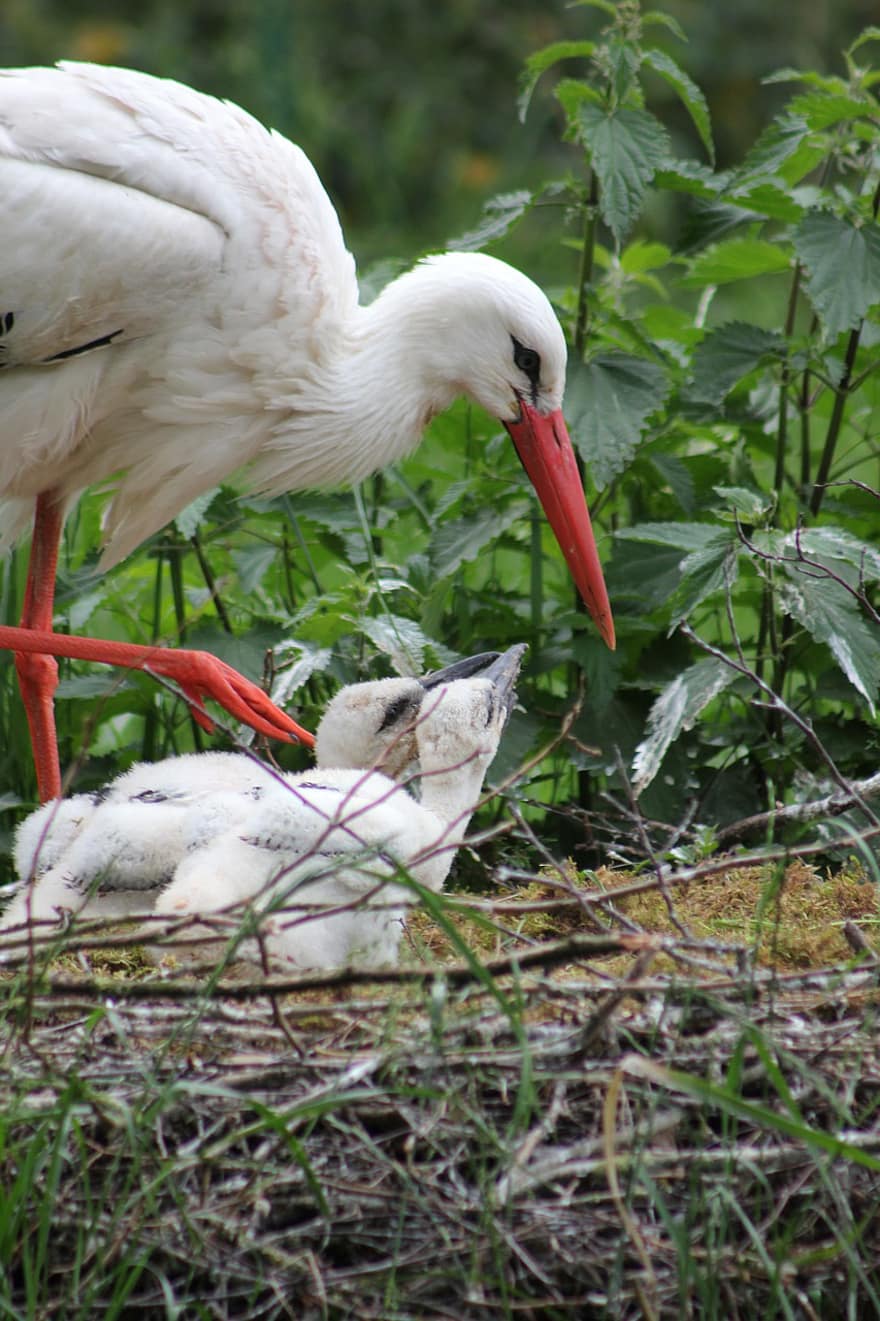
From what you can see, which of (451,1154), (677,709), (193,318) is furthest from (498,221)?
(451,1154)

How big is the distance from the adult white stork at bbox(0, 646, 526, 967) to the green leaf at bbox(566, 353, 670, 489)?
62 cm

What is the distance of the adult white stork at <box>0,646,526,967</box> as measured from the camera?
2.69m

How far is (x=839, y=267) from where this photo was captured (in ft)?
11.8

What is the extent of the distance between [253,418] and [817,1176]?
7.02 feet

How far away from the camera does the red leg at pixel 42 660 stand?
12.5 feet

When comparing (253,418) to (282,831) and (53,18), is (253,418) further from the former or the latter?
(53,18)

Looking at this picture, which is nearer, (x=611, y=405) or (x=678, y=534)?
(x=678, y=534)

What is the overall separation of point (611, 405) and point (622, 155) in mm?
530

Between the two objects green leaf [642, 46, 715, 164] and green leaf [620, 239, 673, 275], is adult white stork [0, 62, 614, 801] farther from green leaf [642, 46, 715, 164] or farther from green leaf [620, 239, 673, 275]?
green leaf [620, 239, 673, 275]

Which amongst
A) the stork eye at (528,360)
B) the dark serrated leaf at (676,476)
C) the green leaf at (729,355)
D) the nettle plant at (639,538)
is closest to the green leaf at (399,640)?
the nettle plant at (639,538)

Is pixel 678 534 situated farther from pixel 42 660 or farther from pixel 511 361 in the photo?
pixel 42 660

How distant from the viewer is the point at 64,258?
134 inches

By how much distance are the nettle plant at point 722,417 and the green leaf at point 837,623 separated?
0.01 m

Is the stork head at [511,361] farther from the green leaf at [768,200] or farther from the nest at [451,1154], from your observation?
the nest at [451,1154]
